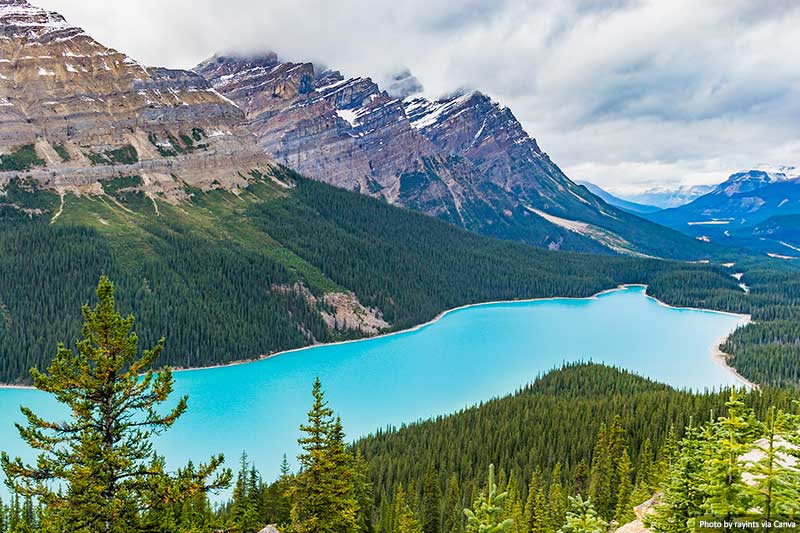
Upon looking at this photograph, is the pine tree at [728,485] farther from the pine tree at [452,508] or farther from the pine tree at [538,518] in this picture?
the pine tree at [452,508]

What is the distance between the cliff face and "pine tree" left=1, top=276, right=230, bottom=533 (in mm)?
167596

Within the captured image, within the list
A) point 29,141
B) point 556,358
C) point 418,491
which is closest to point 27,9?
point 29,141

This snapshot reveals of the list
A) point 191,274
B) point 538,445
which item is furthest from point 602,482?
point 191,274

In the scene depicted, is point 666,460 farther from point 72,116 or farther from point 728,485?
point 72,116

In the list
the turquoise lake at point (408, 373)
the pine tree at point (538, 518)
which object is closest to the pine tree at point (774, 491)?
the pine tree at point (538, 518)

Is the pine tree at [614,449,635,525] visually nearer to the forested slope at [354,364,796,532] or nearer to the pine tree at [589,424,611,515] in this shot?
the forested slope at [354,364,796,532]

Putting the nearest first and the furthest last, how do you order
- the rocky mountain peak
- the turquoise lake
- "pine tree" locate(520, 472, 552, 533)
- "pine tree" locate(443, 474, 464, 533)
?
"pine tree" locate(520, 472, 552, 533)
"pine tree" locate(443, 474, 464, 533)
the turquoise lake
the rocky mountain peak

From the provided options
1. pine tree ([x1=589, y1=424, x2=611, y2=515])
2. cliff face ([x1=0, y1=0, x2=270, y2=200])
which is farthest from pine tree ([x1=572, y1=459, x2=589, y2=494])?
cliff face ([x1=0, y1=0, x2=270, y2=200])

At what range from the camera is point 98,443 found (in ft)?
47.6

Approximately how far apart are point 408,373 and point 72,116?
5148 inches

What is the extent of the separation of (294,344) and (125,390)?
124 meters

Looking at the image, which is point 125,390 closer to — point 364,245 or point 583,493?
point 583,493

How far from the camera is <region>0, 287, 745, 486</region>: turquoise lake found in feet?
260

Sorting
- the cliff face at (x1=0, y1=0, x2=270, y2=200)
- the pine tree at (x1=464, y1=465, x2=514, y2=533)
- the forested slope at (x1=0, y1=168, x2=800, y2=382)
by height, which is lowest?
the pine tree at (x1=464, y1=465, x2=514, y2=533)
